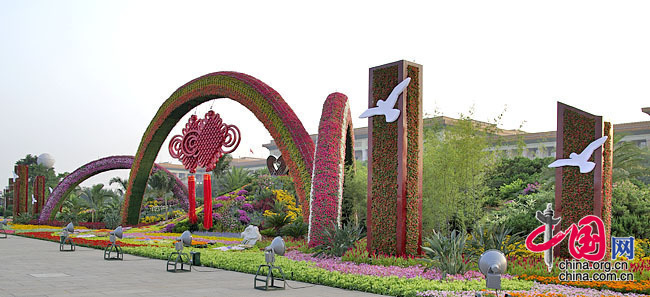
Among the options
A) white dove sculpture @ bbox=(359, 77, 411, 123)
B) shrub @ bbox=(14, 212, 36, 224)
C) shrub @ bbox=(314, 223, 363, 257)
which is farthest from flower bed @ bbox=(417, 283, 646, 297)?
shrub @ bbox=(14, 212, 36, 224)

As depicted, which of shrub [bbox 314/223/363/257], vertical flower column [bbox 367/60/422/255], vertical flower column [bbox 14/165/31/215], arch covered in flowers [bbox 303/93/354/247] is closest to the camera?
vertical flower column [bbox 367/60/422/255]

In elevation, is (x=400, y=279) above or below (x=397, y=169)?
below

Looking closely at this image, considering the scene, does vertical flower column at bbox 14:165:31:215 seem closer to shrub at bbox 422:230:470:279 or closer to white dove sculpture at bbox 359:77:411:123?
white dove sculpture at bbox 359:77:411:123

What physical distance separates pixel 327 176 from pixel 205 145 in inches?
447

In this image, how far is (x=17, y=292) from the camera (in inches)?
363

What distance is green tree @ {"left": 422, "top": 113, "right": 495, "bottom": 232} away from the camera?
15.6 meters

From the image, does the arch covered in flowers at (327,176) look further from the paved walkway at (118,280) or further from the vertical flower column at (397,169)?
the paved walkway at (118,280)

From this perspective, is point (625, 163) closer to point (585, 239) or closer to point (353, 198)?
point (585, 239)

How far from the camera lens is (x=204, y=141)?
25781 mm

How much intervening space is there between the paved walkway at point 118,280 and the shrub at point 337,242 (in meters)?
2.86

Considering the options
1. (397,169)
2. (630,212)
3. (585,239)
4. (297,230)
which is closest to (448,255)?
(397,169)

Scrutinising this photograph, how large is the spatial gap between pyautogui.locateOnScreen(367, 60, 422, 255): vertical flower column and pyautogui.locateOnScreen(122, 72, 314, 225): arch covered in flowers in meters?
5.38

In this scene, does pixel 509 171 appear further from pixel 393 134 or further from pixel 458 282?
pixel 458 282

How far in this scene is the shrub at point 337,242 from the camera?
45.2ft
